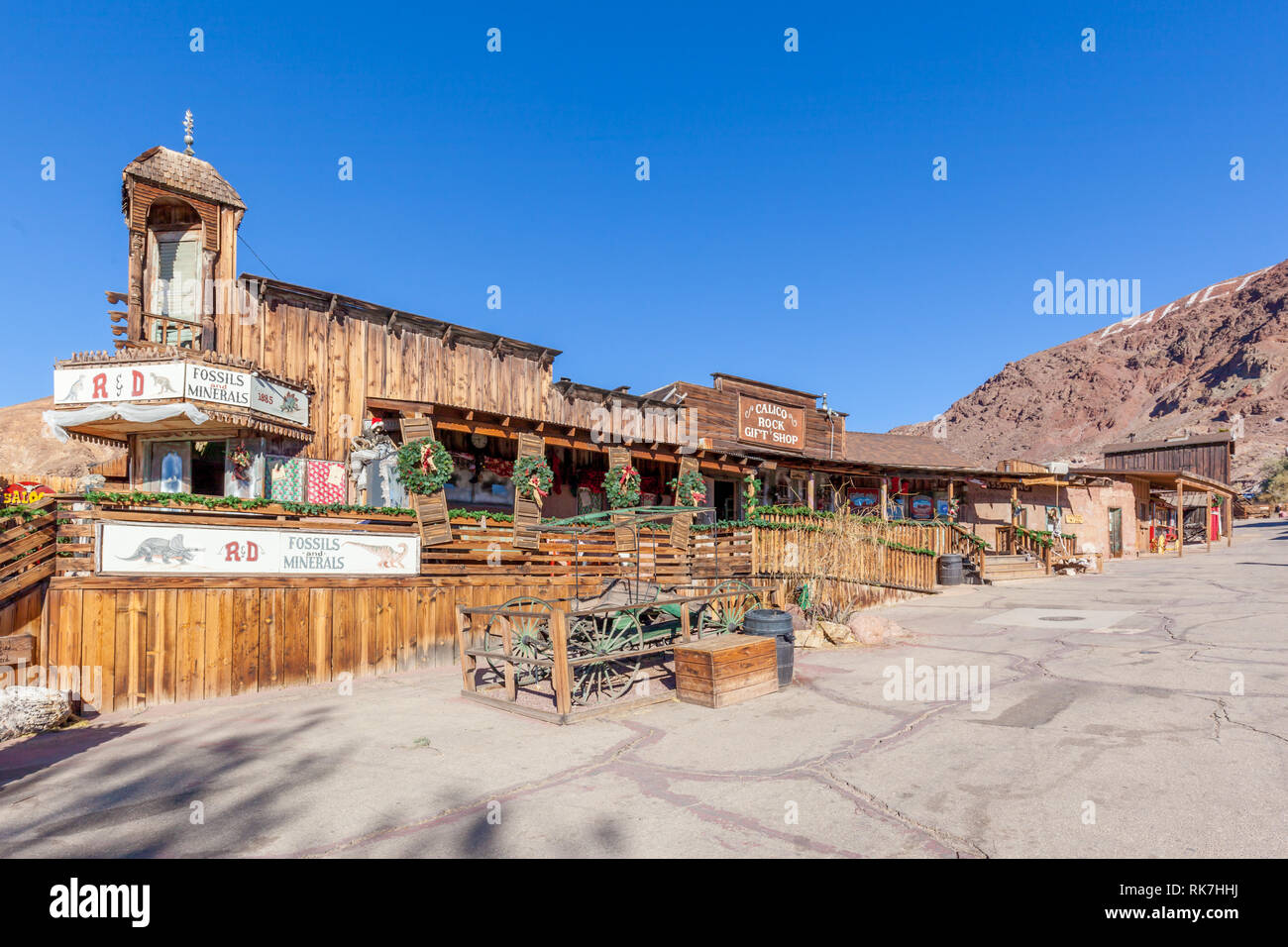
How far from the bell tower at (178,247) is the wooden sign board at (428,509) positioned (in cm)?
435

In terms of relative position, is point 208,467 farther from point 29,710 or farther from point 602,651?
point 602,651

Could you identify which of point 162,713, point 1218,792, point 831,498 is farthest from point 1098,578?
point 162,713

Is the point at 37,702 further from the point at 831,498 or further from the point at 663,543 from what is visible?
the point at 831,498

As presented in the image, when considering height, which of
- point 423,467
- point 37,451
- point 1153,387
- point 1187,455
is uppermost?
point 1153,387

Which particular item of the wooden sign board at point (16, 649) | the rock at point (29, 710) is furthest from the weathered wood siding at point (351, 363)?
the rock at point (29, 710)

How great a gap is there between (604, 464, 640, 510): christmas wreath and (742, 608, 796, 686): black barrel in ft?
20.0

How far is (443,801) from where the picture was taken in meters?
5.15

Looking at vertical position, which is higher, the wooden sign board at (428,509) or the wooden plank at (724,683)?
the wooden sign board at (428,509)

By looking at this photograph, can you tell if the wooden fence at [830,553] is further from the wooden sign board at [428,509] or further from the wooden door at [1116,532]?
the wooden door at [1116,532]

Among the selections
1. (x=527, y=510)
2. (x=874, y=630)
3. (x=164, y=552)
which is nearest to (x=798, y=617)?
(x=874, y=630)

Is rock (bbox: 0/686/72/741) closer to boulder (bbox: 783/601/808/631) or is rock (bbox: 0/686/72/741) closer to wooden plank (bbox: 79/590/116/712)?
wooden plank (bbox: 79/590/116/712)

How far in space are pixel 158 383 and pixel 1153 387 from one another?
101954 mm

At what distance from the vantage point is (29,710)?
735 cm

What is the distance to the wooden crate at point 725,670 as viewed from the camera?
7.78 m
